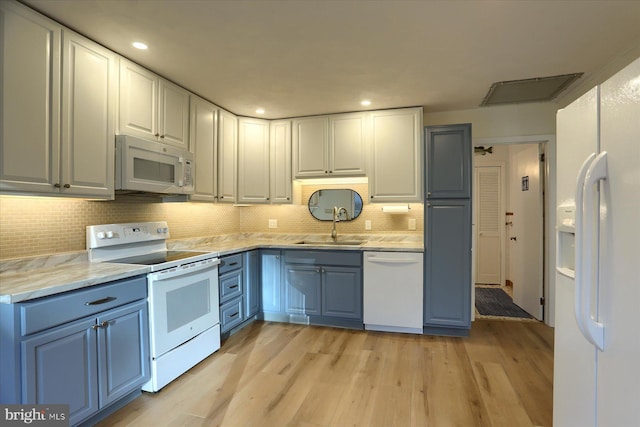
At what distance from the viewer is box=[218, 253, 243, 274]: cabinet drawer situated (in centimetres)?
294

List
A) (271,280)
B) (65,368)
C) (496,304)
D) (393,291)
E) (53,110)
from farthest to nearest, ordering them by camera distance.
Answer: (496,304), (271,280), (393,291), (53,110), (65,368)

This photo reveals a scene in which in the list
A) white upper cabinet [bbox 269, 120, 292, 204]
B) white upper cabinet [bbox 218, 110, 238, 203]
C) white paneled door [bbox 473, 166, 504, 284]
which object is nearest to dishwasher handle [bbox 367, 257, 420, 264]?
white upper cabinet [bbox 269, 120, 292, 204]

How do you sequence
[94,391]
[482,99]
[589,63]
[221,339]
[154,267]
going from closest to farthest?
1. [94,391]
2. [154,267]
3. [589,63]
4. [221,339]
5. [482,99]

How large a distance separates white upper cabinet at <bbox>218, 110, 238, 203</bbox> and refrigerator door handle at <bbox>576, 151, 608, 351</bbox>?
2.99 meters

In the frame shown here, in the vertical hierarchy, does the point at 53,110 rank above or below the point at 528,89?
below

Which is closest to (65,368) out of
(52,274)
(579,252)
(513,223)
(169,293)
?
(52,274)

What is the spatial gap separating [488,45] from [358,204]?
6.76ft

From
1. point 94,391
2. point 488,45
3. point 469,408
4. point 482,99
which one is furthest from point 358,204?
point 94,391

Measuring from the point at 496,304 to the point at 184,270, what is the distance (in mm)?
3940

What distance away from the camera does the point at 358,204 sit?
3797mm

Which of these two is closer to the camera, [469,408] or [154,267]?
[469,408]

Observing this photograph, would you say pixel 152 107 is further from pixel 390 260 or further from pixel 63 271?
pixel 390 260

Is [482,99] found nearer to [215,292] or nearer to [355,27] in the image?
[355,27]

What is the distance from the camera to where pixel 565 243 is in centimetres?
141
